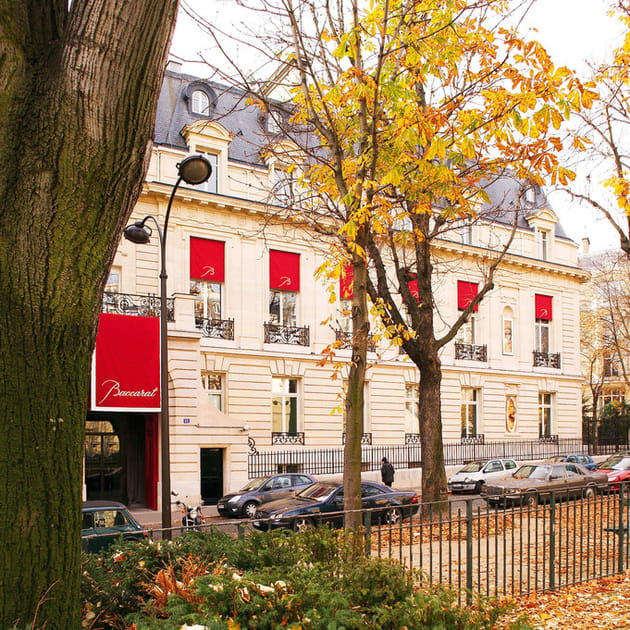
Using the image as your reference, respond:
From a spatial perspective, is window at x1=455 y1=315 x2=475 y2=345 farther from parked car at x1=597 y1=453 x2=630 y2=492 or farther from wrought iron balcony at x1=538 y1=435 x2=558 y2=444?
parked car at x1=597 y1=453 x2=630 y2=492

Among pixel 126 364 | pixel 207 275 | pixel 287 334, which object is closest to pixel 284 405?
pixel 287 334

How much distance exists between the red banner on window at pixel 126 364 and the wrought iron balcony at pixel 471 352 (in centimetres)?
2142

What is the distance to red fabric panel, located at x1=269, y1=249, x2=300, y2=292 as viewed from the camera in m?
32.9

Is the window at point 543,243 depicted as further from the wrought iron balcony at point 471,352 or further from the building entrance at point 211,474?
the building entrance at point 211,474

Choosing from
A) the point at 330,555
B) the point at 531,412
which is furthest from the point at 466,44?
the point at 531,412

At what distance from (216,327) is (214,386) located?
2547mm

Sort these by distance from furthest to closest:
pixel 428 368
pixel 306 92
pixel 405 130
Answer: pixel 428 368, pixel 306 92, pixel 405 130

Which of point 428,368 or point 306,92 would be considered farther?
point 428,368

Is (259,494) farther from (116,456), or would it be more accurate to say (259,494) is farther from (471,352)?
(471,352)

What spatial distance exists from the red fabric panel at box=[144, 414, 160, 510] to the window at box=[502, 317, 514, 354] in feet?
79.3

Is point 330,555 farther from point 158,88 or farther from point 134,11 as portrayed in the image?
point 134,11

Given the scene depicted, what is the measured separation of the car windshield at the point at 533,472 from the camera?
80.8 feet

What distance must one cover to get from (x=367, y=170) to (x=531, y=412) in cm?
3613

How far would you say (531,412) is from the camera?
43875 millimetres
